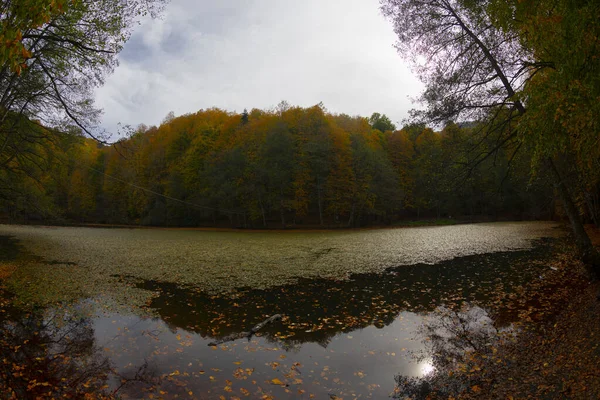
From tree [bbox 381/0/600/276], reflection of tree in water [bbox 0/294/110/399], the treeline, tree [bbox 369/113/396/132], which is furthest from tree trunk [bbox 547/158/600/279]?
tree [bbox 369/113/396/132]

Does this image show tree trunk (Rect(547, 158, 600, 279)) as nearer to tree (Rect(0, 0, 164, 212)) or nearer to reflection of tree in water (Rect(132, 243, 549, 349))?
reflection of tree in water (Rect(132, 243, 549, 349))

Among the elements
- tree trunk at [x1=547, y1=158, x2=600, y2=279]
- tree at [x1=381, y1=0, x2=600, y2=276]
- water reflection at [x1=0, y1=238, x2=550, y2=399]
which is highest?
tree at [x1=381, y1=0, x2=600, y2=276]

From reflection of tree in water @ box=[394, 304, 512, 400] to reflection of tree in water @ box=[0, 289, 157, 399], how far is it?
4.27 metres

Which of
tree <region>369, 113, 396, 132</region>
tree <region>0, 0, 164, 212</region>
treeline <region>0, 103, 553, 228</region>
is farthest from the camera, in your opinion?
tree <region>369, 113, 396, 132</region>

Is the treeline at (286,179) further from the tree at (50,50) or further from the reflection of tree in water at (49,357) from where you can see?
the reflection of tree in water at (49,357)

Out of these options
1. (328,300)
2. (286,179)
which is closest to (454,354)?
(328,300)

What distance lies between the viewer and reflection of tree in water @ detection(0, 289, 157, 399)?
15.6 ft

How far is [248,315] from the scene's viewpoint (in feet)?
27.9

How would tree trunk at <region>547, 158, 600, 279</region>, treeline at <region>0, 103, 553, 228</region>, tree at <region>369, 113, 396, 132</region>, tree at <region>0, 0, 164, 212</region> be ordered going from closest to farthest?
tree at <region>0, 0, 164, 212</region> → tree trunk at <region>547, 158, 600, 279</region> → treeline at <region>0, 103, 553, 228</region> → tree at <region>369, 113, 396, 132</region>

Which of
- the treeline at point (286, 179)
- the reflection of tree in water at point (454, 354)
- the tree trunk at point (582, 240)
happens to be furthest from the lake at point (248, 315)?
the treeline at point (286, 179)

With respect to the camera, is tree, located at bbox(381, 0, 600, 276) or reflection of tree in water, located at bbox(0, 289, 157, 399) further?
tree, located at bbox(381, 0, 600, 276)

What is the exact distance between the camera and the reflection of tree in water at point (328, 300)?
7.63 metres

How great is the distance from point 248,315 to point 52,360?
13.2ft

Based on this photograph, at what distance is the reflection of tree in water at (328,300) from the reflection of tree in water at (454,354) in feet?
3.35
